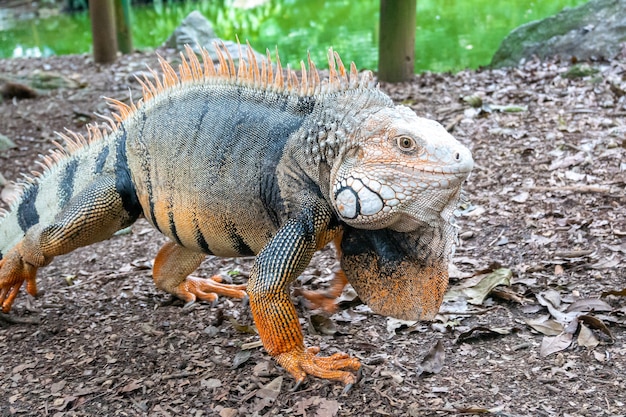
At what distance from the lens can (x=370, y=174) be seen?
3.77m

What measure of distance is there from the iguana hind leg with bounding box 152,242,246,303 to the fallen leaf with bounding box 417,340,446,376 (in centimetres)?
191

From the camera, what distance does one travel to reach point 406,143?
374 centimetres

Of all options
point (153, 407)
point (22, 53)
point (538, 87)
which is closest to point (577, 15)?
point (538, 87)

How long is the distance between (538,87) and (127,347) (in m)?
7.53

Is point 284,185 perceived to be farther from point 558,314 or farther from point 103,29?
point 103,29

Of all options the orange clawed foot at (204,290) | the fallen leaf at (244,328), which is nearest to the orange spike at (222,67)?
the fallen leaf at (244,328)

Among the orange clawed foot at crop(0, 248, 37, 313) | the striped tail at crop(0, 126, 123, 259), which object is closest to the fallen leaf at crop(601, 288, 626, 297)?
the striped tail at crop(0, 126, 123, 259)

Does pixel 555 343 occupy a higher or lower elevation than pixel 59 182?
lower

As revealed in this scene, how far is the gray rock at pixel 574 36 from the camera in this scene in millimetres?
11383

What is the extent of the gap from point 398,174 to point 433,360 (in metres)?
1.48

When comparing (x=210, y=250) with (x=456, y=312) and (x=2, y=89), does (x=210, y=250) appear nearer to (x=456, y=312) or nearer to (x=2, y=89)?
(x=456, y=312)

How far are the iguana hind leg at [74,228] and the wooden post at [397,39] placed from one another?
680 centimetres

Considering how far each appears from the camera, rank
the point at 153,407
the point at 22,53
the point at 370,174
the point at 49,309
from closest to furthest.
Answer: the point at 370,174 < the point at 153,407 < the point at 49,309 < the point at 22,53

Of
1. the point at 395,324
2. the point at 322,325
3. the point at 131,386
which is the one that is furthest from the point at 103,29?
the point at 395,324
